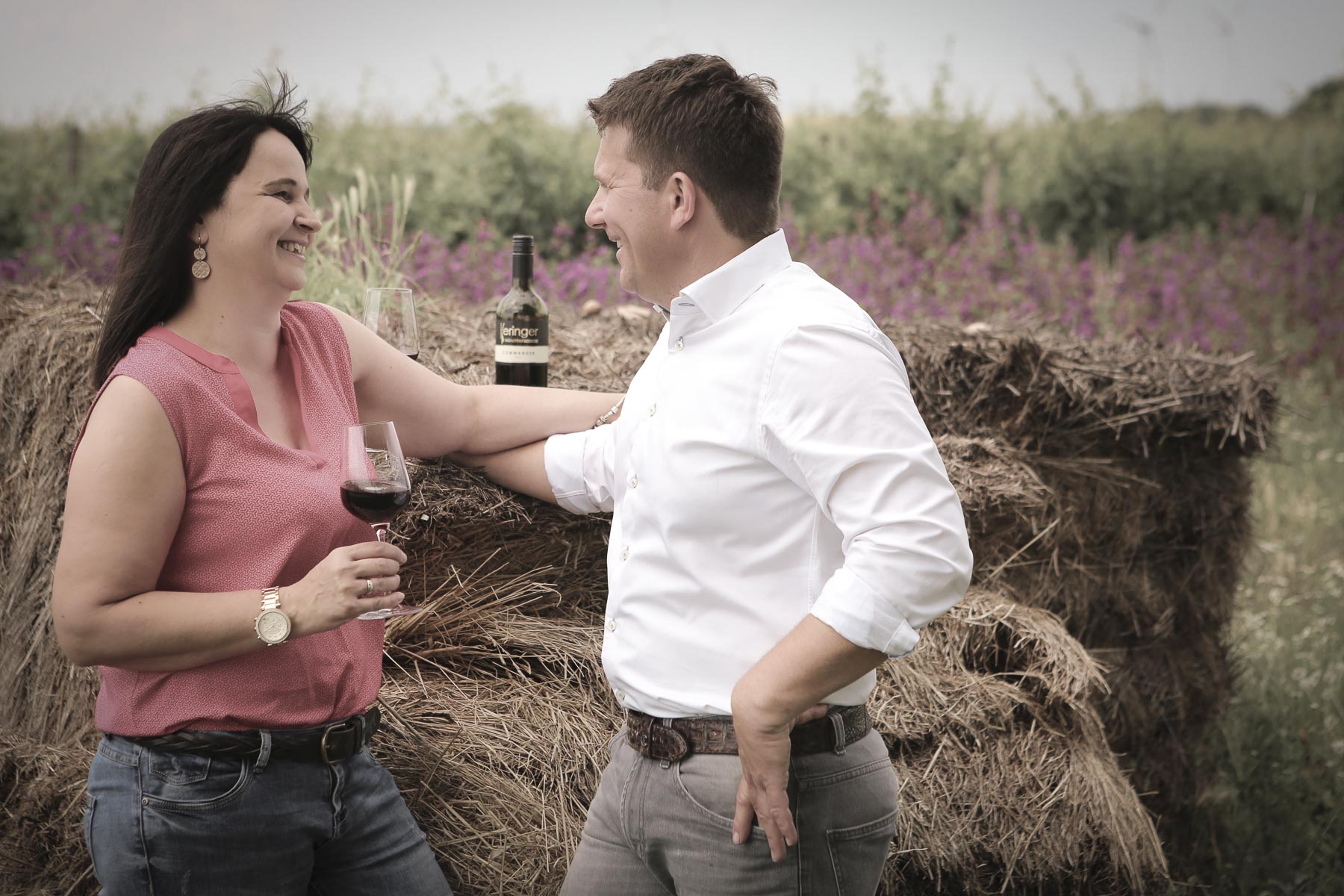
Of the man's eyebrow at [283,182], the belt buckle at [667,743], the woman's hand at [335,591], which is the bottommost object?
the belt buckle at [667,743]

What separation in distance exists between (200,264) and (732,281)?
2.92 ft

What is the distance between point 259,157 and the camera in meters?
1.90

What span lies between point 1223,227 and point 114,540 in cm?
1072

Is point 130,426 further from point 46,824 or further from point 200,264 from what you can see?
point 46,824

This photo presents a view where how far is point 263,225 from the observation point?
1870mm

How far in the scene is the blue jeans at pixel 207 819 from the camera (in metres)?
1.77

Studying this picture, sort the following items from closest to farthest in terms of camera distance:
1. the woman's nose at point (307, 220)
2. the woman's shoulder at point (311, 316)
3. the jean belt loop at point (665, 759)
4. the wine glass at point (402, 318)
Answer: the jean belt loop at point (665, 759) → the woman's nose at point (307, 220) → the woman's shoulder at point (311, 316) → the wine glass at point (402, 318)

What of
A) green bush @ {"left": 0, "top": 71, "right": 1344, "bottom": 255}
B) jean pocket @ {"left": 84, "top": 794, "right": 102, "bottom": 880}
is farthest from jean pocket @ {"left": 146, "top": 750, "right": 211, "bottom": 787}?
green bush @ {"left": 0, "top": 71, "right": 1344, "bottom": 255}

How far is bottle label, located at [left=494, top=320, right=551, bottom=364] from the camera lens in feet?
9.09

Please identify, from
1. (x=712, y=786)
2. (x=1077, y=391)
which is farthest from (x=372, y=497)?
(x=1077, y=391)

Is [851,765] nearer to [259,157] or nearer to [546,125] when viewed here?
[259,157]

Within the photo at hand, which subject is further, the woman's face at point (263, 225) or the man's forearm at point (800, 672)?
the woman's face at point (263, 225)

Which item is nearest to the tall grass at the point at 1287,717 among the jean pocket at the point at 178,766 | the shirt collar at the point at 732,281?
the shirt collar at the point at 732,281

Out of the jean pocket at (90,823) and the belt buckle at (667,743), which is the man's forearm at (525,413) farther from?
the jean pocket at (90,823)
